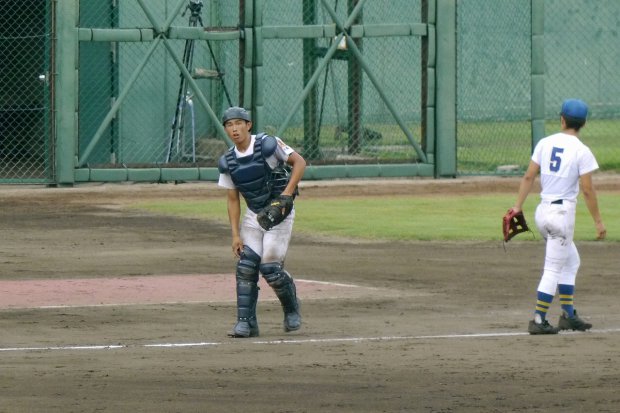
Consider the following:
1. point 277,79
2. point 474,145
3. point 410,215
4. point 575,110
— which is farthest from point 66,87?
point 575,110

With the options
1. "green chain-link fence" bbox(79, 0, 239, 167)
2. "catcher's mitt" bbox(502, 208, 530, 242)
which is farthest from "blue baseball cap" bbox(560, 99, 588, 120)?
"green chain-link fence" bbox(79, 0, 239, 167)

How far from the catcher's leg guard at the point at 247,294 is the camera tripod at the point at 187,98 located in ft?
41.7

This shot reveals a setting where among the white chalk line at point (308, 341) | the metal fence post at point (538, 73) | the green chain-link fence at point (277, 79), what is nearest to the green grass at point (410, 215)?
the green chain-link fence at point (277, 79)

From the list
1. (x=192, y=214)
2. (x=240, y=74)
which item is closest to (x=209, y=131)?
(x=240, y=74)

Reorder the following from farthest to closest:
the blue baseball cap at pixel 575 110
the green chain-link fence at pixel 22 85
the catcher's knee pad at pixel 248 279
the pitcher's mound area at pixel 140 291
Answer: the green chain-link fence at pixel 22 85 → the pitcher's mound area at pixel 140 291 → the catcher's knee pad at pixel 248 279 → the blue baseball cap at pixel 575 110

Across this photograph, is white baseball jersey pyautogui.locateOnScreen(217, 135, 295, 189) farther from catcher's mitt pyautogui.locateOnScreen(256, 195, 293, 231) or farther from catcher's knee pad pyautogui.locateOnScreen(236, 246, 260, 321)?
catcher's knee pad pyautogui.locateOnScreen(236, 246, 260, 321)

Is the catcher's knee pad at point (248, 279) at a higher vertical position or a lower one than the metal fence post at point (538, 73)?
lower

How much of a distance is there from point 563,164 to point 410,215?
371 inches

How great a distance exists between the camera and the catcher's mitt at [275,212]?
33.7 ft

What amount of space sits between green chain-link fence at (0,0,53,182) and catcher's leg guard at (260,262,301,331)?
1366 cm

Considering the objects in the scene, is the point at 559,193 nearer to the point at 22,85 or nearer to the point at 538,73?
the point at 538,73

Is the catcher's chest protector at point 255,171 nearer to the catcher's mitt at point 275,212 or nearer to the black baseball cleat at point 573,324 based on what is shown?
the catcher's mitt at point 275,212

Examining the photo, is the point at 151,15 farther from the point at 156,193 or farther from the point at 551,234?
the point at 551,234

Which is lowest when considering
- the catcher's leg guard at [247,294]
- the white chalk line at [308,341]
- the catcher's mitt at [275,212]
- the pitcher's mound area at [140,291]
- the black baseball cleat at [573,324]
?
the pitcher's mound area at [140,291]
